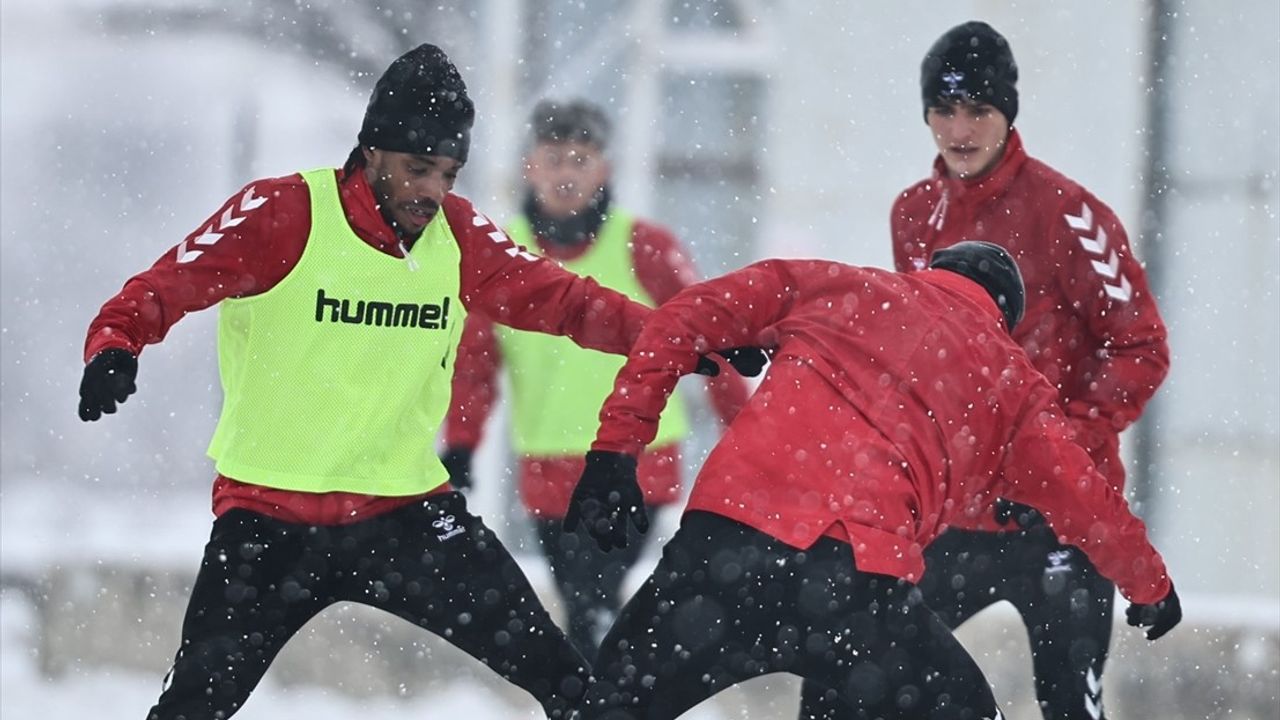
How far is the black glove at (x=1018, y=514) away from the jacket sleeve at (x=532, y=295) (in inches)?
37.3

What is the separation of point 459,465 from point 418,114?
1893 mm

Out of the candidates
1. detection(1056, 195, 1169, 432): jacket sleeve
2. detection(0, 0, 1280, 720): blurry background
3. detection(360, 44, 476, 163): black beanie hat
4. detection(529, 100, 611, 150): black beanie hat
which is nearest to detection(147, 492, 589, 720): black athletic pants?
detection(360, 44, 476, 163): black beanie hat

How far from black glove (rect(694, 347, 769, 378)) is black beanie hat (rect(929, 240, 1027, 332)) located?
1.22ft

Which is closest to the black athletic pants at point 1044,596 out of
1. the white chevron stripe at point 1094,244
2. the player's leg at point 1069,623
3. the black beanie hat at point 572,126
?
the player's leg at point 1069,623

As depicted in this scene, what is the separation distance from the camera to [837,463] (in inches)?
137

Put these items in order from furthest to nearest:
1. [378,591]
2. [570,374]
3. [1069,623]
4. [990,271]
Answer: [570,374] → [1069,623] → [378,591] → [990,271]

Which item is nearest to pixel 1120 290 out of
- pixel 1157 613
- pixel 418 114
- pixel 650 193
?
→ pixel 1157 613

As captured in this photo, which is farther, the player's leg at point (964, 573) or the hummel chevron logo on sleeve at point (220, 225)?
the player's leg at point (964, 573)

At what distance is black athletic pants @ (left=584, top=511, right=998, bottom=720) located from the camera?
3436 mm

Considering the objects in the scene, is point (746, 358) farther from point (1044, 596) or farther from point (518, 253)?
point (1044, 596)

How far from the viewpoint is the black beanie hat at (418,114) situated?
13.3 ft

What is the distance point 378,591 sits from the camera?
157 inches

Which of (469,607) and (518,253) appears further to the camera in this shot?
(518,253)

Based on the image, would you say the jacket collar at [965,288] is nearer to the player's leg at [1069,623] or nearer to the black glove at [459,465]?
the player's leg at [1069,623]
